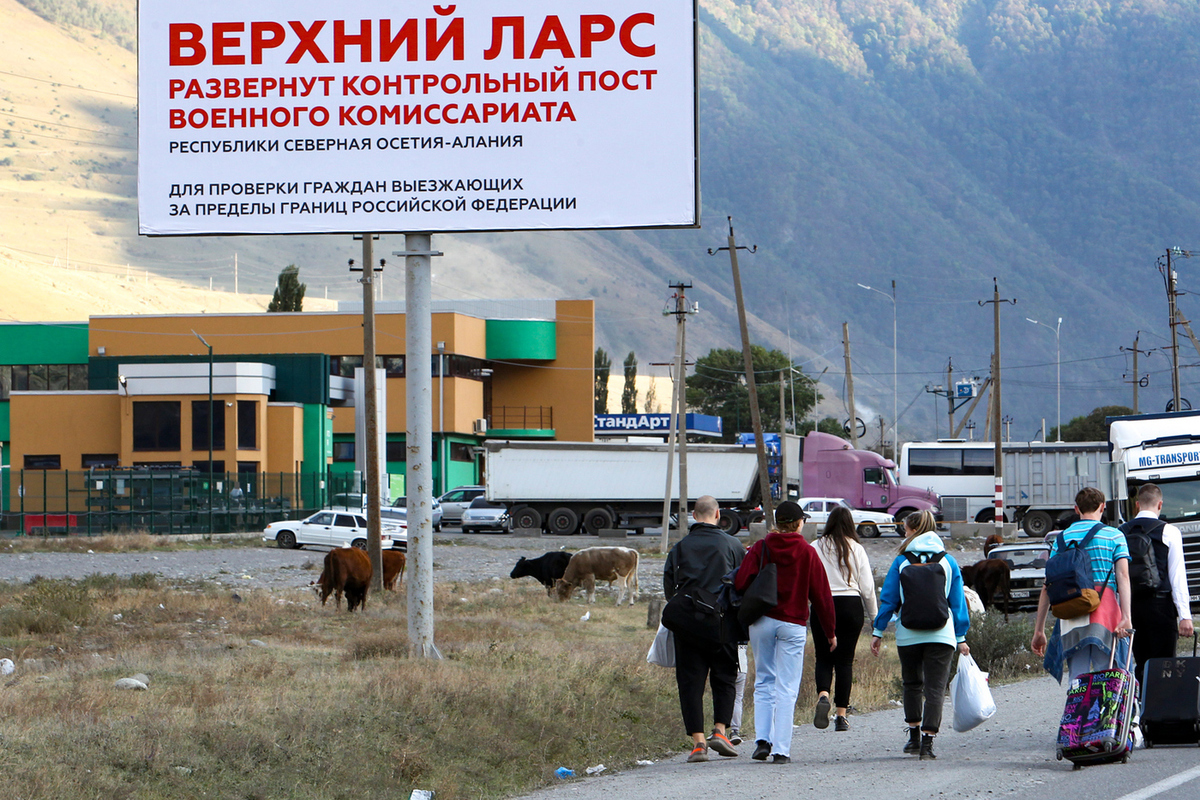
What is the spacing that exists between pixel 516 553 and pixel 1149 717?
32.3 metres

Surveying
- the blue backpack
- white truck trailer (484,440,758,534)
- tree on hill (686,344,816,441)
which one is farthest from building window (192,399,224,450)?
tree on hill (686,344,816,441)

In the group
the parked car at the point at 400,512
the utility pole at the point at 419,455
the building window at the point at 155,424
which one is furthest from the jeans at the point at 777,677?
the building window at the point at 155,424

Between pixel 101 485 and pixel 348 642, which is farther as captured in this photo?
pixel 101 485

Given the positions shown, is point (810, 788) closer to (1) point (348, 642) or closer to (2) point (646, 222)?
(2) point (646, 222)

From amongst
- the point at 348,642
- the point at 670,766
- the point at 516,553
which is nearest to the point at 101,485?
the point at 516,553

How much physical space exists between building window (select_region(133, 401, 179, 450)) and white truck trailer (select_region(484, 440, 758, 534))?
17114 millimetres

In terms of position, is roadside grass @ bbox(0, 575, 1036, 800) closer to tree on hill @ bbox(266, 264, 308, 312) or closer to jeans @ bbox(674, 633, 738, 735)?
jeans @ bbox(674, 633, 738, 735)

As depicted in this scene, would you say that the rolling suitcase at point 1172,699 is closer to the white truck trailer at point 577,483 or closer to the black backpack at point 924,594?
the black backpack at point 924,594

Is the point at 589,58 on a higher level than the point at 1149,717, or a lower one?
higher

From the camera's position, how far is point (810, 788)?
8.37 meters

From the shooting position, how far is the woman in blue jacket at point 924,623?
927 centimetres

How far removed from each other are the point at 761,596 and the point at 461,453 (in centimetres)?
6506

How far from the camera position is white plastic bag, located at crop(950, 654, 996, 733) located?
9.25m

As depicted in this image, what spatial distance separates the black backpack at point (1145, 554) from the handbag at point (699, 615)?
2.77 m
